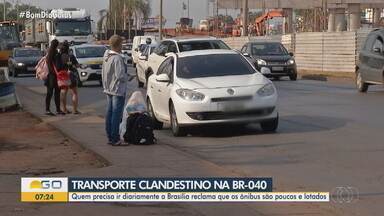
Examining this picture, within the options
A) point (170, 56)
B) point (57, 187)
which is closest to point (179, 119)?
point (170, 56)

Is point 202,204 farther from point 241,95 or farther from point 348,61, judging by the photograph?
point 348,61

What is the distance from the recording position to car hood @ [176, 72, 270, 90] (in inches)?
560

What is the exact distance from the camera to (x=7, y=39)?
52.2 metres

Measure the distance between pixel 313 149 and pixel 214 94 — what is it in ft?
7.83

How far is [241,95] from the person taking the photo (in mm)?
14055

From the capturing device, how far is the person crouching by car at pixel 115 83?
1303 centimetres

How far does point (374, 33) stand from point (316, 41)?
19.7 metres

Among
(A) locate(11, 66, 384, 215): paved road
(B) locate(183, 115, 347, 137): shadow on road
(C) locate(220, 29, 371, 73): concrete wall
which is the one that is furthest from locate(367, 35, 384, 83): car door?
(C) locate(220, 29, 371, 73): concrete wall

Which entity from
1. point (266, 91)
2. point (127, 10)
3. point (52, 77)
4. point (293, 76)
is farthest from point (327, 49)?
point (127, 10)

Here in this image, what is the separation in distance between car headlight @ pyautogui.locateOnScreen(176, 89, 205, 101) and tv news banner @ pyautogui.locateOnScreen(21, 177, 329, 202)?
681 cm

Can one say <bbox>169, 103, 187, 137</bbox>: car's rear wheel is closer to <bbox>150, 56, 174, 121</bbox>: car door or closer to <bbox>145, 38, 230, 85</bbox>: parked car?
<bbox>150, 56, 174, 121</bbox>: car door

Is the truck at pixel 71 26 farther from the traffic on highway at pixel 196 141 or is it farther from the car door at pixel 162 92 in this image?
the car door at pixel 162 92

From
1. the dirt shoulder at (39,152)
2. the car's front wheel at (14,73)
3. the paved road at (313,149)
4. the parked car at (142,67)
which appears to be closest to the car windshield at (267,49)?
the parked car at (142,67)

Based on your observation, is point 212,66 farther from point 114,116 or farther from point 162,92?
point 114,116
